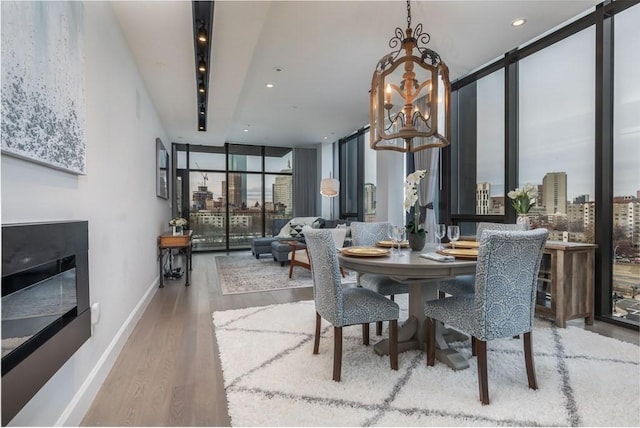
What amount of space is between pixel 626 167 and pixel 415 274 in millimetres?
2516

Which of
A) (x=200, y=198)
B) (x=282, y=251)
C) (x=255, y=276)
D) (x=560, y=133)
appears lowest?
(x=255, y=276)

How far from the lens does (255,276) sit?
5129 millimetres

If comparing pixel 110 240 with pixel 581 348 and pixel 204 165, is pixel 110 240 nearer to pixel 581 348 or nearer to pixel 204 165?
pixel 581 348

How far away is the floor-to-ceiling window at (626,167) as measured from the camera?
9.20 feet

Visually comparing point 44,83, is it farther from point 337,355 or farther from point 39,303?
point 337,355

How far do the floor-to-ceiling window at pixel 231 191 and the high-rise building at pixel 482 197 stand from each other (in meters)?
5.56

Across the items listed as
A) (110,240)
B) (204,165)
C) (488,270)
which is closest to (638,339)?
(488,270)

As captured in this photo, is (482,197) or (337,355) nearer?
(337,355)

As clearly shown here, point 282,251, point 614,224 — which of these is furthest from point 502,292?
point 282,251

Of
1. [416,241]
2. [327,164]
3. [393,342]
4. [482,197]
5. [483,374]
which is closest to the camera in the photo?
[483,374]

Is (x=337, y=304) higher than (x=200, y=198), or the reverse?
(x=200, y=198)

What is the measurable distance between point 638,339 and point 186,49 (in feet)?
14.8

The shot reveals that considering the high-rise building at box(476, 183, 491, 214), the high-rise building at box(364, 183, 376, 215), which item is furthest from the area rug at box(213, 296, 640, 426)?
the high-rise building at box(364, 183, 376, 215)

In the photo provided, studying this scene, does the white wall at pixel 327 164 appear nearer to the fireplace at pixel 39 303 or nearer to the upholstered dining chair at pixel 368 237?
the upholstered dining chair at pixel 368 237
